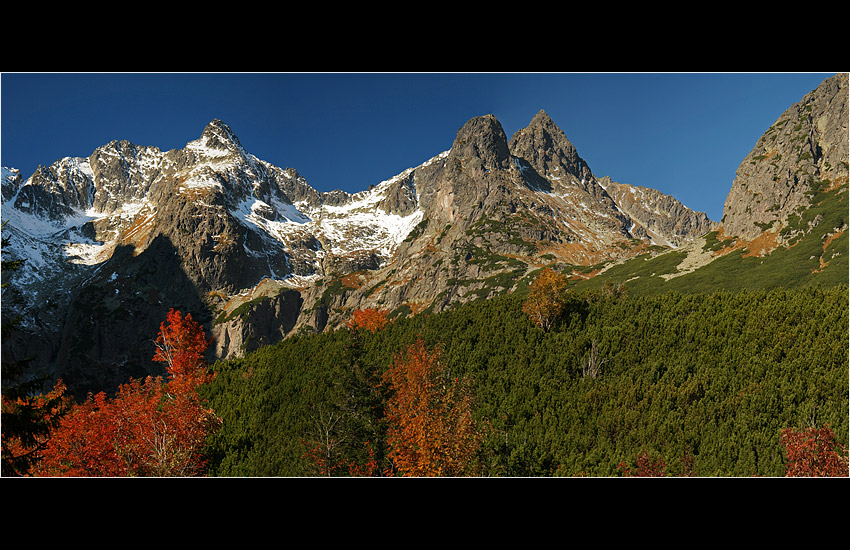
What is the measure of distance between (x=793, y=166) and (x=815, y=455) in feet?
568

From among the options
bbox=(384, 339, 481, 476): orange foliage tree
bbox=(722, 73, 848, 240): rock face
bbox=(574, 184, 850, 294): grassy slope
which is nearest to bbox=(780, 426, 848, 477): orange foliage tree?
bbox=(384, 339, 481, 476): orange foliage tree

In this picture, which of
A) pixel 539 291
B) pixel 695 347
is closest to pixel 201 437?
pixel 539 291

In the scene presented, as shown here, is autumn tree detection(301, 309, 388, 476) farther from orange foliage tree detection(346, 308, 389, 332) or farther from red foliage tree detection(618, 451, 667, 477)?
red foliage tree detection(618, 451, 667, 477)

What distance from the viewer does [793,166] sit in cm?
14912

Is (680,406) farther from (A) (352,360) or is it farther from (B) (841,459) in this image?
(A) (352,360)

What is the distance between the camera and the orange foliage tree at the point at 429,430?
2333 centimetres

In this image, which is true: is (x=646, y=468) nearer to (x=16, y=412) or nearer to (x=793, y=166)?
(x=16, y=412)

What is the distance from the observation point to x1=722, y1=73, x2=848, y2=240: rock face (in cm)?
14006

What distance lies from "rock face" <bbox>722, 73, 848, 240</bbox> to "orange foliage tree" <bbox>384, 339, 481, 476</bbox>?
150161mm

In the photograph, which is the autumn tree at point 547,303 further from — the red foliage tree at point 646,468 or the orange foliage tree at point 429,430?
the red foliage tree at point 646,468

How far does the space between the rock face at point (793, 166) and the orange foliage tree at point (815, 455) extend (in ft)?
476

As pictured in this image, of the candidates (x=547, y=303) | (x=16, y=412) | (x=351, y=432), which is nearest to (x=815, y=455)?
(x=351, y=432)

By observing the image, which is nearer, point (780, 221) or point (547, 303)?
point (547, 303)
